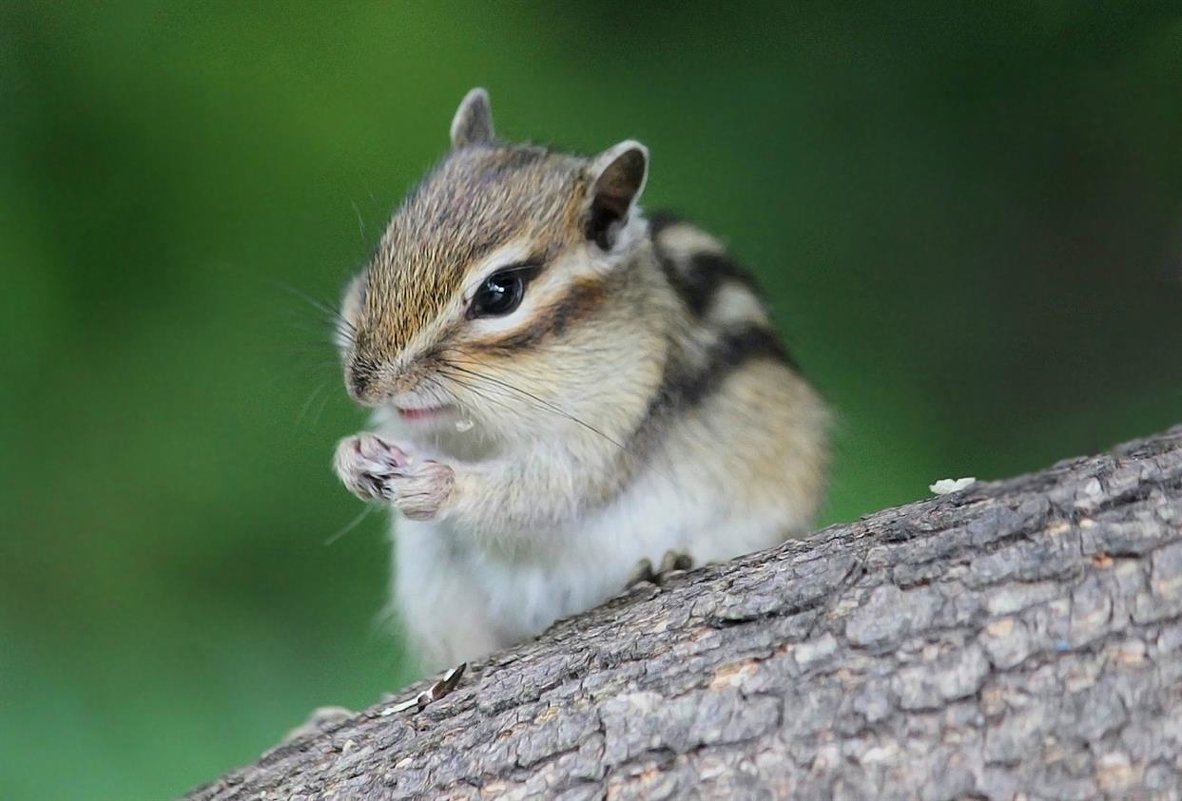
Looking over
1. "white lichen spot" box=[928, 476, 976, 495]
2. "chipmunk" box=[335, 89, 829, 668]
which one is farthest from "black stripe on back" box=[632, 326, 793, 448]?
"white lichen spot" box=[928, 476, 976, 495]

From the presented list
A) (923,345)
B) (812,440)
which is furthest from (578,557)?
(923,345)

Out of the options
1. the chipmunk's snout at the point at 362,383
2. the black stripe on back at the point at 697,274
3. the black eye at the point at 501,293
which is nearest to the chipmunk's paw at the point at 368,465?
the chipmunk's snout at the point at 362,383

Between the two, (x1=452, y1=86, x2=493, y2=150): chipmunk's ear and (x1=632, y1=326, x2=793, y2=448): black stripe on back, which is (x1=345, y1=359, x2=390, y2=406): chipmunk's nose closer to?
(x1=632, y1=326, x2=793, y2=448): black stripe on back

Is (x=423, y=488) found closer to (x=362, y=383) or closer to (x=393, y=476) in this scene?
(x=393, y=476)

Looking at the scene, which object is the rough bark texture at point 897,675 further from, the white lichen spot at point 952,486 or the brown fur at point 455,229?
the brown fur at point 455,229

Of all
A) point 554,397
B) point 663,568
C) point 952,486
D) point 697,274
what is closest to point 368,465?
point 554,397
